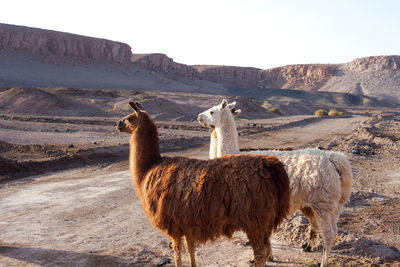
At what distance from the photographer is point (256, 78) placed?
550 feet

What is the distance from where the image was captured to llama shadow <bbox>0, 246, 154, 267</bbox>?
18.3ft

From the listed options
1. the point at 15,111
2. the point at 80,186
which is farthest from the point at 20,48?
the point at 80,186

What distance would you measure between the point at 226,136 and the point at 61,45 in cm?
10010

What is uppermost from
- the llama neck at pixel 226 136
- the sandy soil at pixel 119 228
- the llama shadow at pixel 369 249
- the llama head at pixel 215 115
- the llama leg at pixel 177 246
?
the llama head at pixel 215 115

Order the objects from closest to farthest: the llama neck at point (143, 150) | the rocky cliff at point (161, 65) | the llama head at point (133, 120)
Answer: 1. the llama neck at point (143, 150)
2. the llama head at point (133, 120)
3. the rocky cliff at point (161, 65)

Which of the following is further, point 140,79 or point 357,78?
point 357,78

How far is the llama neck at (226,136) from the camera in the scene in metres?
7.43

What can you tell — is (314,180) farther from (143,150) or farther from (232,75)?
(232,75)

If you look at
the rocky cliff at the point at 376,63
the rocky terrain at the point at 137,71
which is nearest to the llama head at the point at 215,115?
the rocky terrain at the point at 137,71

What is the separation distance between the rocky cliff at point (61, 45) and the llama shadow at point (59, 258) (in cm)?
9538

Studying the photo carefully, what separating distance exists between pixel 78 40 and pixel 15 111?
72.1 metres

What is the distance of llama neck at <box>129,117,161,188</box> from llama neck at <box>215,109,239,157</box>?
2.40m

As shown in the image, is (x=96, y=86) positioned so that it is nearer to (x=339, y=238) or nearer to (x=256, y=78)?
(x=339, y=238)

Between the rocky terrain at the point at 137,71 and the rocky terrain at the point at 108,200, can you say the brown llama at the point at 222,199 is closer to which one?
the rocky terrain at the point at 108,200
